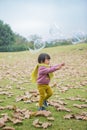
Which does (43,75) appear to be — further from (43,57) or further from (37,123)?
(37,123)

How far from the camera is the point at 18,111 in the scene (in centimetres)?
518

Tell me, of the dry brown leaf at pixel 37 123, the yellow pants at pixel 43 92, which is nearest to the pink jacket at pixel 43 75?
the yellow pants at pixel 43 92

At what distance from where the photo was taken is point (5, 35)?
53656 mm

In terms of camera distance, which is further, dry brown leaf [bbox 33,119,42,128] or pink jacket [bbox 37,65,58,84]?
pink jacket [bbox 37,65,58,84]

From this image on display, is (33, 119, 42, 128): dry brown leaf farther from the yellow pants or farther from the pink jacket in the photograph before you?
the pink jacket

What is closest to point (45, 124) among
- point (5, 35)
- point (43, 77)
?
point (43, 77)

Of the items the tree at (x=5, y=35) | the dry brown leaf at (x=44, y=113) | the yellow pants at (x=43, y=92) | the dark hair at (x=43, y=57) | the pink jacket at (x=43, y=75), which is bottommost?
the dry brown leaf at (x=44, y=113)

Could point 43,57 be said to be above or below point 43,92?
above

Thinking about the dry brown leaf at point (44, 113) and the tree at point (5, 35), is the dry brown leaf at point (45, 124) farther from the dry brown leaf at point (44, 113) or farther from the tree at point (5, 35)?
the tree at point (5, 35)

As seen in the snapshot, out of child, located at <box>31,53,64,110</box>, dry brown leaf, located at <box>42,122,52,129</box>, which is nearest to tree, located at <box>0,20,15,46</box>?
child, located at <box>31,53,64,110</box>

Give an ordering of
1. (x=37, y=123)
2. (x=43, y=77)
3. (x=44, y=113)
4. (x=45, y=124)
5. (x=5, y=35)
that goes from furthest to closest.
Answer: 1. (x=5, y=35)
2. (x=43, y=77)
3. (x=44, y=113)
4. (x=37, y=123)
5. (x=45, y=124)

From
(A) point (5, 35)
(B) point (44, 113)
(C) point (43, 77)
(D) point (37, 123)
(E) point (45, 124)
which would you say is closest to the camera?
(E) point (45, 124)

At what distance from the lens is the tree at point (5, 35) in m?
53.0

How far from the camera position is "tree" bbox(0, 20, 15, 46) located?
5297 centimetres
